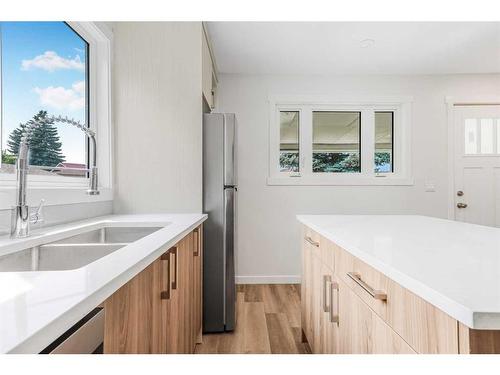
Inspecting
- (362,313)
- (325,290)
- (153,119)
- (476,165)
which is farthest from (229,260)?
(476,165)

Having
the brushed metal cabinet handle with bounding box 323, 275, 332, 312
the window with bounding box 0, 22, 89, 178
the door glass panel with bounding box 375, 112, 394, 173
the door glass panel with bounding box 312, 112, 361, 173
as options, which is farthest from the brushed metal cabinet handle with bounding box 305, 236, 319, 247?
the door glass panel with bounding box 375, 112, 394, 173

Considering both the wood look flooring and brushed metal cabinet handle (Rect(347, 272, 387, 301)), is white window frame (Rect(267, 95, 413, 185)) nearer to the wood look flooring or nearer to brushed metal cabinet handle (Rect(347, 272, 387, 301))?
the wood look flooring

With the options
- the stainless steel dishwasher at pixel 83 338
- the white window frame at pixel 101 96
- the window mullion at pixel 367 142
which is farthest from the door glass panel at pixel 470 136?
the stainless steel dishwasher at pixel 83 338

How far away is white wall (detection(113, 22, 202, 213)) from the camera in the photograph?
248 cm

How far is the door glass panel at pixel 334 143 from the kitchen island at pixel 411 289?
94.9 inches

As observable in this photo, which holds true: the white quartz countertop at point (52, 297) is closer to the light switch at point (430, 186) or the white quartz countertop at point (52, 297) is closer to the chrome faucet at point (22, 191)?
the chrome faucet at point (22, 191)

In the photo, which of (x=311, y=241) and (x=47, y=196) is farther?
(x=311, y=241)

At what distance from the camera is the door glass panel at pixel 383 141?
4.03m

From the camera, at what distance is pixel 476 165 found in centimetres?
393

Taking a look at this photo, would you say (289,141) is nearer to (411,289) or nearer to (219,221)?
(219,221)

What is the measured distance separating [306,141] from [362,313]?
3.04 m

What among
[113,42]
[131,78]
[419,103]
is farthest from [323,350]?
[419,103]
